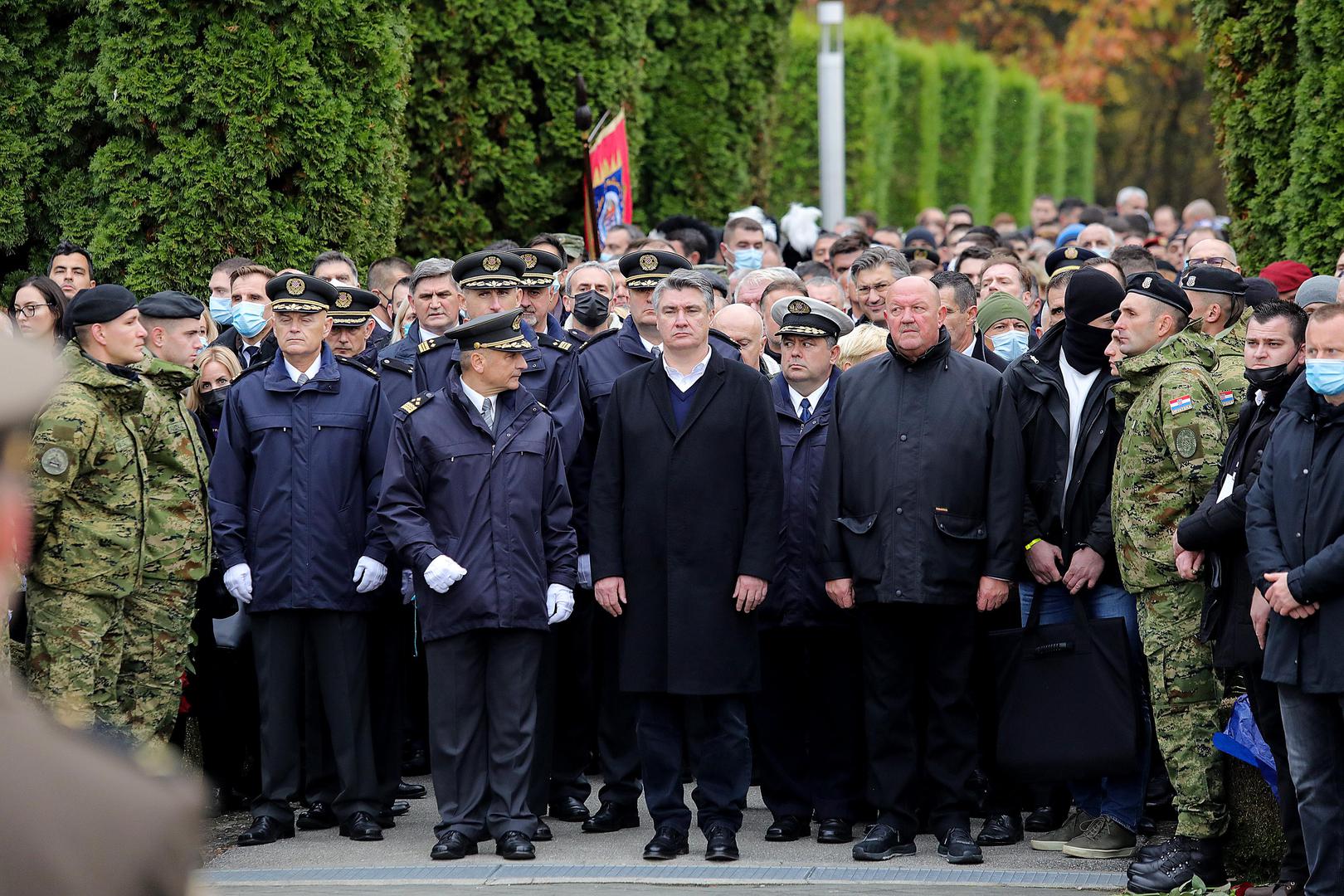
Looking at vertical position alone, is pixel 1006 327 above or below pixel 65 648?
above

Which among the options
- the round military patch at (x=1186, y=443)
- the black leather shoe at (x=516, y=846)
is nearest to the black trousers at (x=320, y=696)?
the black leather shoe at (x=516, y=846)

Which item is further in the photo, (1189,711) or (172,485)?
(172,485)

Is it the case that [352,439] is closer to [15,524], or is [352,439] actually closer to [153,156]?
[153,156]

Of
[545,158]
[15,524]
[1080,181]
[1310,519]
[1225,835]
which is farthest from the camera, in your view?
[1080,181]

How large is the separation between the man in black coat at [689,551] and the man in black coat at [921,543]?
1.13 feet

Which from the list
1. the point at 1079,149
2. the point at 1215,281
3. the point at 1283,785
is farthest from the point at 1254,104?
the point at 1079,149

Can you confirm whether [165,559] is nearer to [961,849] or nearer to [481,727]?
[481,727]

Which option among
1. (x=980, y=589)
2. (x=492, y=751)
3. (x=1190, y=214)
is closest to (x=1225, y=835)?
(x=980, y=589)

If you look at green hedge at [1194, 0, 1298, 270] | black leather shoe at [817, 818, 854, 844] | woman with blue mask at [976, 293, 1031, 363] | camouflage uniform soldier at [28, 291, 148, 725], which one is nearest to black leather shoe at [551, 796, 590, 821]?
black leather shoe at [817, 818, 854, 844]

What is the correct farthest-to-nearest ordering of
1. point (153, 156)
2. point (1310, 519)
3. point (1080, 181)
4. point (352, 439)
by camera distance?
point (1080, 181) < point (153, 156) < point (352, 439) < point (1310, 519)

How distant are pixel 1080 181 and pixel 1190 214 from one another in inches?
1221

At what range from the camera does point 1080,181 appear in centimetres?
5272

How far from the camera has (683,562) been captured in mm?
7531

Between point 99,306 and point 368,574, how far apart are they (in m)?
1.56
